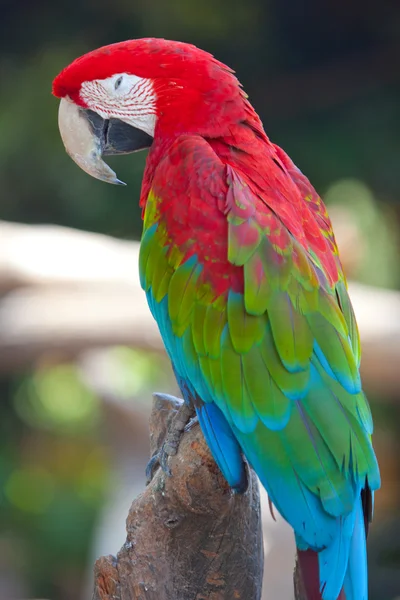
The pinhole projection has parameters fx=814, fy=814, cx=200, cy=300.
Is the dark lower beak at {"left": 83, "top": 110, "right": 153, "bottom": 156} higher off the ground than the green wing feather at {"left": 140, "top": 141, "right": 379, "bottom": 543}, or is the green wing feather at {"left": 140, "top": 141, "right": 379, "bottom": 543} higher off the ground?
the dark lower beak at {"left": 83, "top": 110, "right": 153, "bottom": 156}

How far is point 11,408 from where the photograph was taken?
12.5 ft

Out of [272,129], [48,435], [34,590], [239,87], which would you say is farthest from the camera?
[272,129]

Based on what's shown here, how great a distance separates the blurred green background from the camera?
3.45m

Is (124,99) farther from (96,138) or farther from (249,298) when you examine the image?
(249,298)

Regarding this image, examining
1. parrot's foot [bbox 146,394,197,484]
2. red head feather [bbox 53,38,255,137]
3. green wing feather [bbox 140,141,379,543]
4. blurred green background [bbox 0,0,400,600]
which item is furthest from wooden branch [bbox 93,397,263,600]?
blurred green background [bbox 0,0,400,600]

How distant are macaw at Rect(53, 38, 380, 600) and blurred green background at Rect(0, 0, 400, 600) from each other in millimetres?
1743

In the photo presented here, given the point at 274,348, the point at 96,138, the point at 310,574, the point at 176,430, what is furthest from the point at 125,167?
the point at 310,574

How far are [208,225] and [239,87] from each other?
29cm

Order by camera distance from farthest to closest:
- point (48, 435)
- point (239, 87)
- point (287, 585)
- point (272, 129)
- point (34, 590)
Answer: point (272, 129)
point (48, 435)
point (34, 590)
point (287, 585)
point (239, 87)

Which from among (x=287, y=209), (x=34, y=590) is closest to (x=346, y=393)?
(x=287, y=209)

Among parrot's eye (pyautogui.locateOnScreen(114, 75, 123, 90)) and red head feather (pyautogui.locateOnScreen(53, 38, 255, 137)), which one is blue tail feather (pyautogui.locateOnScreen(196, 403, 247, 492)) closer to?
red head feather (pyautogui.locateOnScreen(53, 38, 255, 137))

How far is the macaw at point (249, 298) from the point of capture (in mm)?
1039

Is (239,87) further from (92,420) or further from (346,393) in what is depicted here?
(92,420)

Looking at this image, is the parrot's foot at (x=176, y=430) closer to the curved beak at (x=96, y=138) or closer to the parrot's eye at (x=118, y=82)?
the curved beak at (x=96, y=138)
